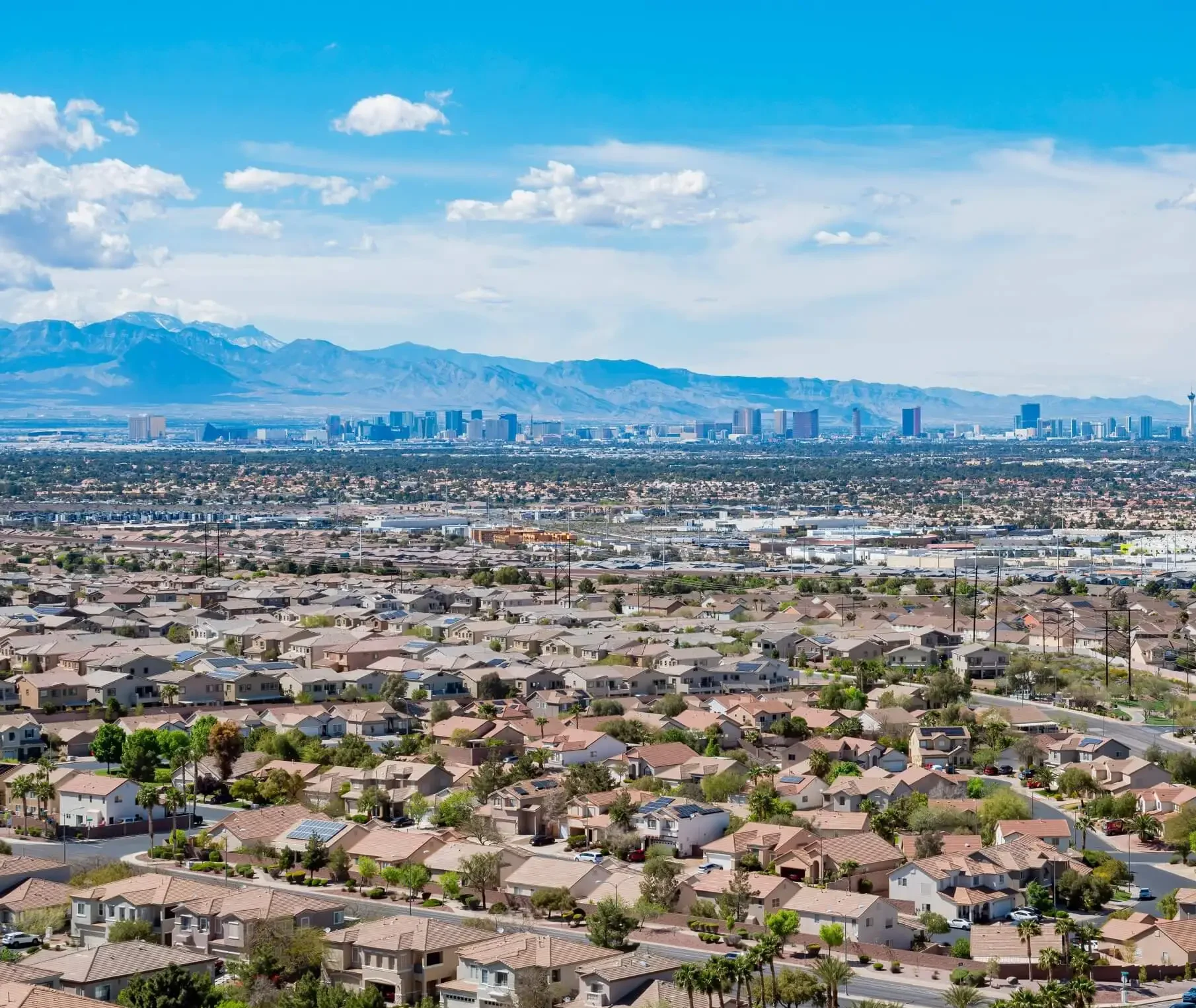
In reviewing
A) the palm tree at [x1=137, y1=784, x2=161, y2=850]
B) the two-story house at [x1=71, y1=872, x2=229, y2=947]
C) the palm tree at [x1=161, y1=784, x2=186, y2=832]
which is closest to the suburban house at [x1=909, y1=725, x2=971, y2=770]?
the palm tree at [x1=161, y1=784, x2=186, y2=832]

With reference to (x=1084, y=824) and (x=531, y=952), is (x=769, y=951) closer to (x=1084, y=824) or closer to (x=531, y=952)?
(x=531, y=952)

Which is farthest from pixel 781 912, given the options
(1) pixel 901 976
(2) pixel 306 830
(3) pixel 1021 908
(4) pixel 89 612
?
(4) pixel 89 612

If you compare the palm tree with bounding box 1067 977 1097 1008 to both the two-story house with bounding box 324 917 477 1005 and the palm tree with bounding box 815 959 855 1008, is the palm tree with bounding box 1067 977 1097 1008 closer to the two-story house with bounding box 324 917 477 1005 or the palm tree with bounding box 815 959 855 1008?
the palm tree with bounding box 815 959 855 1008

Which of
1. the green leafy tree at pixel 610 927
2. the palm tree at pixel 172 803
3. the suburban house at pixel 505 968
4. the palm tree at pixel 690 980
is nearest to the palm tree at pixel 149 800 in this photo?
the palm tree at pixel 172 803

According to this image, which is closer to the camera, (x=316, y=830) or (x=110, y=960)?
(x=110, y=960)

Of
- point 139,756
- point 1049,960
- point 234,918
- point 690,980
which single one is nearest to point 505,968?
point 690,980

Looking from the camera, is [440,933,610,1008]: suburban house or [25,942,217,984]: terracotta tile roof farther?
[440,933,610,1008]: suburban house
